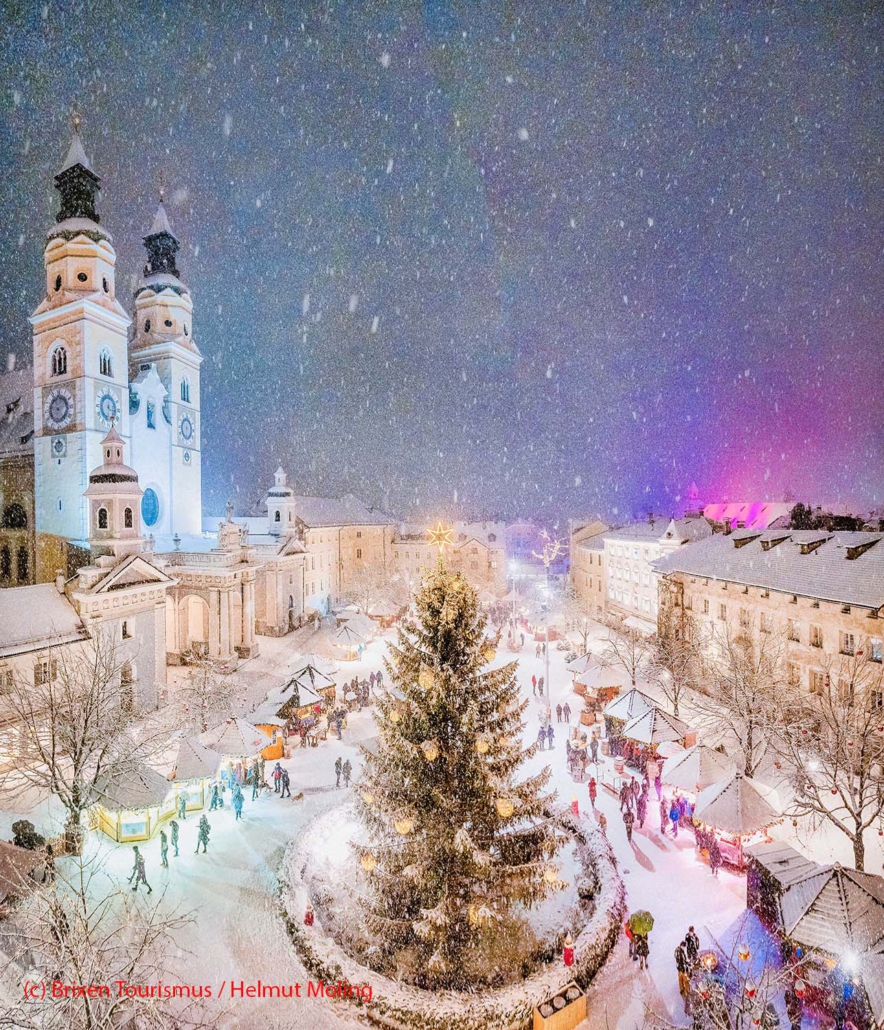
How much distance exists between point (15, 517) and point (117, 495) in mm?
18507

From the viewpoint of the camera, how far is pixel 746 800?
15.2m

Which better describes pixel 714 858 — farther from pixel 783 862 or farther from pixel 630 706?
pixel 630 706

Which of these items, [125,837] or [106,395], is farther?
[106,395]

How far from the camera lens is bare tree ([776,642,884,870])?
13.5m

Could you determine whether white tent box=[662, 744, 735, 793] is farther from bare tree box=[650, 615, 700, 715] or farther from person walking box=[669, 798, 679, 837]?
bare tree box=[650, 615, 700, 715]

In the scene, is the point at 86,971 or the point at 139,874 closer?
the point at 86,971

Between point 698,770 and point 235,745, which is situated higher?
point 235,745

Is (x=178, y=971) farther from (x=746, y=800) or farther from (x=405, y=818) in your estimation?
(x=746, y=800)

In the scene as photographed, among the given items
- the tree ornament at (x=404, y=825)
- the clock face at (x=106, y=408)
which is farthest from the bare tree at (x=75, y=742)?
the clock face at (x=106, y=408)

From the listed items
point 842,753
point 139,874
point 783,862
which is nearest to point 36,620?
point 139,874

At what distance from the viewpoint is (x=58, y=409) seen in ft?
116

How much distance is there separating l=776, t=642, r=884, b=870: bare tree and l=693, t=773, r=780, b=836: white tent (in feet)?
2.97

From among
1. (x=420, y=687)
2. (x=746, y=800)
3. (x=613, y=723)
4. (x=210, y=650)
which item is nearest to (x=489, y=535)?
(x=210, y=650)

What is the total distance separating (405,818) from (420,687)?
239 centimetres
